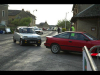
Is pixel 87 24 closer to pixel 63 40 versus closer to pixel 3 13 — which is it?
pixel 63 40

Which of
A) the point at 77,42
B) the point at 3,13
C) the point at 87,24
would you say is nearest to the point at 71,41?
the point at 77,42

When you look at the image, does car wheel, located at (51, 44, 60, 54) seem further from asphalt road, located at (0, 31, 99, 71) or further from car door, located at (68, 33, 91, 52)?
car door, located at (68, 33, 91, 52)

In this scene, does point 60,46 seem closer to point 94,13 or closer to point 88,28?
point 94,13

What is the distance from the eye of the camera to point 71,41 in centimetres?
1093

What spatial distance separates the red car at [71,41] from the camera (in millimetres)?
10562

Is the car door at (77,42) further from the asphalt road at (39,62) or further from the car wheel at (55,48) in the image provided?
the car wheel at (55,48)

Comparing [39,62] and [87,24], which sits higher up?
[87,24]

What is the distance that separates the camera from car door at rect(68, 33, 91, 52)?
1062cm

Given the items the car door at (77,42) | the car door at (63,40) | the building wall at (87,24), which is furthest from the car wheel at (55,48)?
the building wall at (87,24)

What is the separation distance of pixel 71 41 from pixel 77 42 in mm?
373

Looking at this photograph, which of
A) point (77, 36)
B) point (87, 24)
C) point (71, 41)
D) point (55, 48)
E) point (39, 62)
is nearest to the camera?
point (39, 62)

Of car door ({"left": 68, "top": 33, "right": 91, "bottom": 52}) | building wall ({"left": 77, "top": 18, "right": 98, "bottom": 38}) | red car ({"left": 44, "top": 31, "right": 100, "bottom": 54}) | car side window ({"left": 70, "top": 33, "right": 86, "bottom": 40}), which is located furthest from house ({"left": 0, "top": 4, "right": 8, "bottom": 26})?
car door ({"left": 68, "top": 33, "right": 91, "bottom": 52})

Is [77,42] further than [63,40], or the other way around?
[63,40]

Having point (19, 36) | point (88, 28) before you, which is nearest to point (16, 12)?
point (88, 28)
